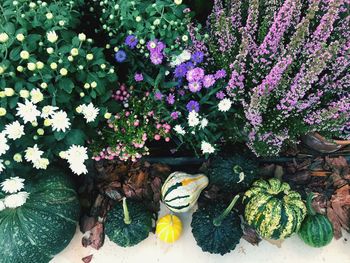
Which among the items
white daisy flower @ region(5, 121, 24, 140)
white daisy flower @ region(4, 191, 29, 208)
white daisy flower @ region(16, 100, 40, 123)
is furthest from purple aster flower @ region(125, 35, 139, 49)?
white daisy flower @ region(4, 191, 29, 208)

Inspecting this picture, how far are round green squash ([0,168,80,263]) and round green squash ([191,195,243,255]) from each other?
2.64ft

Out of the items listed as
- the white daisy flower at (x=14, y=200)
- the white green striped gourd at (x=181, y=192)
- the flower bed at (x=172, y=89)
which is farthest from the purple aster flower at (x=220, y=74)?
the white daisy flower at (x=14, y=200)

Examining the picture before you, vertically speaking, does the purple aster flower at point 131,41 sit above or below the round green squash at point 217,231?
above

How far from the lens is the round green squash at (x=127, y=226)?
74.3 inches

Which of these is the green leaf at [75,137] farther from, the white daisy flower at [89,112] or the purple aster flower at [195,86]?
the purple aster flower at [195,86]

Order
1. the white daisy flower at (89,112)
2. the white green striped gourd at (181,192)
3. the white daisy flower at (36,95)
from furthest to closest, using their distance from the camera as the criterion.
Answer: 1. the white green striped gourd at (181,192)
2. the white daisy flower at (89,112)
3. the white daisy flower at (36,95)

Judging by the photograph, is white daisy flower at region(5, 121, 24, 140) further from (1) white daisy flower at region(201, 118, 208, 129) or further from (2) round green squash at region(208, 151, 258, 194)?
(2) round green squash at region(208, 151, 258, 194)

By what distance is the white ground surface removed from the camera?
6.56 ft

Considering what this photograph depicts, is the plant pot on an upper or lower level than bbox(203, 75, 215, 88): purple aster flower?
lower

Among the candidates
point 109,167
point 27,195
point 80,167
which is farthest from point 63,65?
point 109,167

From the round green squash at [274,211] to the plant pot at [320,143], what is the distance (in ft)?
1.33

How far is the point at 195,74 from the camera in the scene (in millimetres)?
1770

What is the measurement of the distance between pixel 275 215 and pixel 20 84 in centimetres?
→ 156

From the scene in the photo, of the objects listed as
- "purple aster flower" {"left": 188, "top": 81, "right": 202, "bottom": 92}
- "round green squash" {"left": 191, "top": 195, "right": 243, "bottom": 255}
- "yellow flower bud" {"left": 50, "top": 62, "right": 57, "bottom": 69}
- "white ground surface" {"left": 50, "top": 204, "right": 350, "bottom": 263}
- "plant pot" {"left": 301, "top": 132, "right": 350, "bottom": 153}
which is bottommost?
"white ground surface" {"left": 50, "top": 204, "right": 350, "bottom": 263}
